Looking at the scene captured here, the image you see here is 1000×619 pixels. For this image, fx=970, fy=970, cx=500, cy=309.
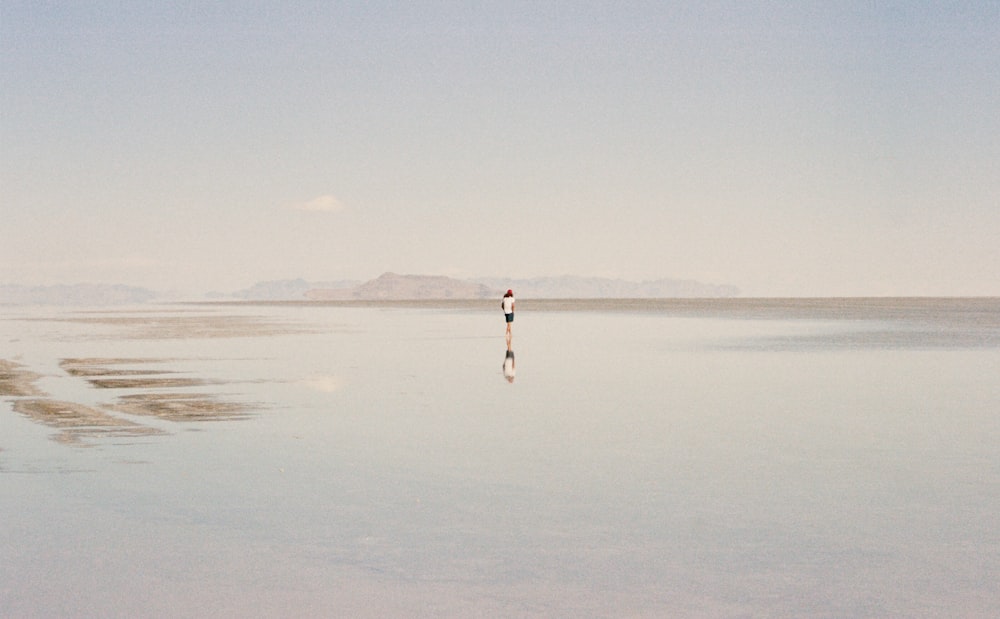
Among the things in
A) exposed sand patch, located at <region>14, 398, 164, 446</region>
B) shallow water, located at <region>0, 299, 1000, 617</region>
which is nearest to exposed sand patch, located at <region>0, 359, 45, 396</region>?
shallow water, located at <region>0, 299, 1000, 617</region>

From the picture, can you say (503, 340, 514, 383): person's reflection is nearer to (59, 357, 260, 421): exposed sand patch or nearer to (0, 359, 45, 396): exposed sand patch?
(59, 357, 260, 421): exposed sand patch

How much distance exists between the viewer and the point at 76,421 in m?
14.1

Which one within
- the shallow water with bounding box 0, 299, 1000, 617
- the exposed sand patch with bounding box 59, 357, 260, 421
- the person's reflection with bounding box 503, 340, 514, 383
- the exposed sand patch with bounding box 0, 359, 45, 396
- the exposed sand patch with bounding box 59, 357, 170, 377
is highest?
the person's reflection with bounding box 503, 340, 514, 383

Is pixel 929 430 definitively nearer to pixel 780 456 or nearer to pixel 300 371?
pixel 780 456

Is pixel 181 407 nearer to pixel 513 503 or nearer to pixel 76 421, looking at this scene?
pixel 76 421

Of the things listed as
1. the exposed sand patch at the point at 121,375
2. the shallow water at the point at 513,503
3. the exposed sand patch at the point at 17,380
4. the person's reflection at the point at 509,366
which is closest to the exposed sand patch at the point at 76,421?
the shallow water at the point at 513,503

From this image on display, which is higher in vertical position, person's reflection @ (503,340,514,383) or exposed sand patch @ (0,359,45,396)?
person's reflection @ (503,340,514,383)

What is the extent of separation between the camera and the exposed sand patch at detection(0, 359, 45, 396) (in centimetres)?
1848

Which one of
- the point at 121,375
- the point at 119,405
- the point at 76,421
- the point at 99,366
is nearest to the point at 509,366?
the point at 121,375

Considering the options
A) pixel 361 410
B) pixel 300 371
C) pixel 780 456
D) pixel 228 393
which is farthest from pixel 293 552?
pixel 300 371

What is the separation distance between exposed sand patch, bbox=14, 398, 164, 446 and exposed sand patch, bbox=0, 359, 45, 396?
1.75 m

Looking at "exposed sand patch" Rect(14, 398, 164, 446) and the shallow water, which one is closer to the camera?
the shallow water

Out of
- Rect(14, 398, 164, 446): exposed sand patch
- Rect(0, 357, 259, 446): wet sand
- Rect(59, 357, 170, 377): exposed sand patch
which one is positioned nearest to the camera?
Rect(14, 398, 164, 446): exposed sand patch

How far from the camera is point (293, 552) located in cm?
674
